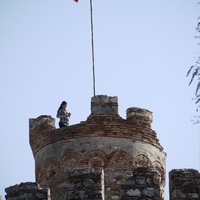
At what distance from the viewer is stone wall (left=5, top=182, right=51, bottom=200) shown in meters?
22.6

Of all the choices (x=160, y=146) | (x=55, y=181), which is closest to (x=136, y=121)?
(x=160, y=146)

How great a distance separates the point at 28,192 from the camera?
22.7 m

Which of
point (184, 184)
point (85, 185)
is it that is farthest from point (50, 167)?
point (184, 184)

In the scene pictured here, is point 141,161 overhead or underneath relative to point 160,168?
overhead

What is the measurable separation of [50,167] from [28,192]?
4.99 metres

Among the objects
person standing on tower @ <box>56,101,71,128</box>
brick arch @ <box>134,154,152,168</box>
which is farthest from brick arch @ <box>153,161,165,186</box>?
person standing on tower @ <box>56,101,71,128</box>

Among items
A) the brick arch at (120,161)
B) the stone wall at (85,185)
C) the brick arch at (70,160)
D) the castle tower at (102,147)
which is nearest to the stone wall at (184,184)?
the stone wall at (85,185)

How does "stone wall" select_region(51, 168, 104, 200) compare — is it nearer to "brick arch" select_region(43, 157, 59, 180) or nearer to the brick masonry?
the brick masonry

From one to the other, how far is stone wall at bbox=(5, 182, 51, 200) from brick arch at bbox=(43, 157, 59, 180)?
478 centimetres

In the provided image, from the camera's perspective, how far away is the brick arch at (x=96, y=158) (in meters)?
27.5

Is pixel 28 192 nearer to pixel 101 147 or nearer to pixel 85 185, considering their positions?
pixel 85 185

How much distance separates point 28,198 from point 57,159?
5086 mm

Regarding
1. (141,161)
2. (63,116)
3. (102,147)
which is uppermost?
(63,116)

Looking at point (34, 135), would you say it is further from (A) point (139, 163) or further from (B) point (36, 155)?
(A) point (139, 163)
